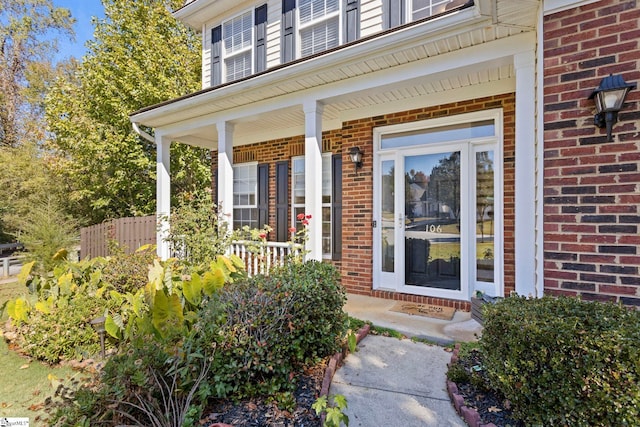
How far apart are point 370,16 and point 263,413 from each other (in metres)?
5.69

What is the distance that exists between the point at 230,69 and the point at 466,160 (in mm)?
5475

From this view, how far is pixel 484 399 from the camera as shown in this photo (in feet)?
7.30

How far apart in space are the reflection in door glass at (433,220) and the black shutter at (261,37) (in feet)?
12.4

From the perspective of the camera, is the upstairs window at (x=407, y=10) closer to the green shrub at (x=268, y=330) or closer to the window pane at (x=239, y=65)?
the window pane at (x=239, y=65)

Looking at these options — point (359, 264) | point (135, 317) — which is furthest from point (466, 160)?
point (135, 317)

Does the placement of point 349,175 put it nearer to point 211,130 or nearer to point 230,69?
point 211,130

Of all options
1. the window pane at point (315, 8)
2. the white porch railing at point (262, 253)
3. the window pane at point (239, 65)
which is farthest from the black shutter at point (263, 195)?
the window pane at point (315, 8)

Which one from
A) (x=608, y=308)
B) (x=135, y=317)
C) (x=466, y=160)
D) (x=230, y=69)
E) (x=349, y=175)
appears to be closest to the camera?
(x=608, y=308)

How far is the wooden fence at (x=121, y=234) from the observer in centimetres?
721

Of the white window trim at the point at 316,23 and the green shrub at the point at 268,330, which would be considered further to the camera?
the white window trim at the point at 316,23

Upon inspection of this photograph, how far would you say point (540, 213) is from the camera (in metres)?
2.54

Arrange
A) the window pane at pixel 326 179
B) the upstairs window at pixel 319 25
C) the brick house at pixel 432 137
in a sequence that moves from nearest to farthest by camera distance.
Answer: the brick house at pixel 432 137 < the upstairs window at pixel 319 25 < the window pane at pixel 326 179

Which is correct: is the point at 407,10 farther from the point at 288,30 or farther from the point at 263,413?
the point at 263,413

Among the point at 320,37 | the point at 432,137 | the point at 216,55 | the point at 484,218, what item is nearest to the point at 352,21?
the point at 320,37
